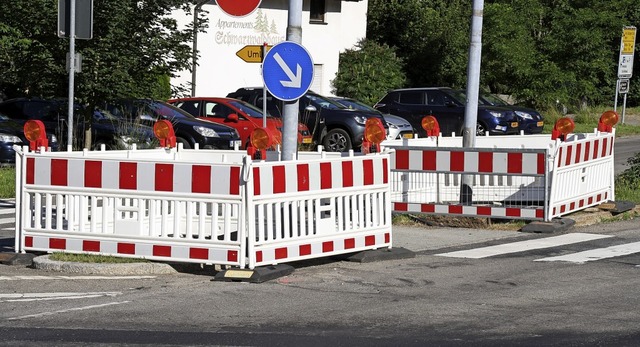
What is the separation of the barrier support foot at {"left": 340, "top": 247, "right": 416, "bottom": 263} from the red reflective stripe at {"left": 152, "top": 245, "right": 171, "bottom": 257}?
1.96 metres

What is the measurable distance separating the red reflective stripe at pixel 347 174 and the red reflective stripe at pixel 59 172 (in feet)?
9.16

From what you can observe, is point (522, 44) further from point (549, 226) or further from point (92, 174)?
point (92, 174)

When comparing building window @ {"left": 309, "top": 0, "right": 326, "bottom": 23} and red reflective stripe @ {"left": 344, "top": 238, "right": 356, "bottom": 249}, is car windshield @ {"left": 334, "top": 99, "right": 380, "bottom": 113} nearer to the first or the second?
building window @ {"left": 309, "top": 0, "right": 326, "bottom": 23}

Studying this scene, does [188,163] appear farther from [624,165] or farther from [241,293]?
[624,165]

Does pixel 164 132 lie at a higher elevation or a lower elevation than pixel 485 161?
higher

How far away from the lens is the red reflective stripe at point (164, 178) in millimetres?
10508

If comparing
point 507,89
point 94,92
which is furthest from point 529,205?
point 507,89

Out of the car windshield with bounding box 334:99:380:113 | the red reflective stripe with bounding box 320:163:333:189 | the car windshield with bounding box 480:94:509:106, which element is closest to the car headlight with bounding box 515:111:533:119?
the car windshield with bounding box 480:94:509:106

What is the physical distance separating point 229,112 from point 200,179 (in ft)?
50.6

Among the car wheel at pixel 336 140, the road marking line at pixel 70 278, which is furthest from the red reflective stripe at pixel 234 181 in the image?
the car wheel at pixel 336 140

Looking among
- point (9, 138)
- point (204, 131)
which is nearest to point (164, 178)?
point (204, 131)

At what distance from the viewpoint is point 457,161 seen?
14.3 m

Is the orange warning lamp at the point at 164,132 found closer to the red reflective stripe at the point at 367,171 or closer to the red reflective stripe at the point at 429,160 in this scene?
the red reflective stripe at the point at 367,171

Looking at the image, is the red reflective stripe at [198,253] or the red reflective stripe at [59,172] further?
the red reflective stripe at [59,172]
